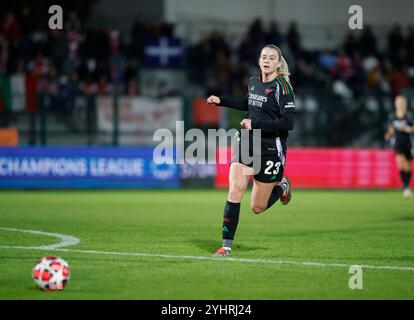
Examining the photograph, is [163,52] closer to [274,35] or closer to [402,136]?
[274,35]

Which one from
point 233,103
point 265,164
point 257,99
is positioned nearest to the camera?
point 257,99

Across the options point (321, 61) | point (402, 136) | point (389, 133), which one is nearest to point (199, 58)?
point (321, 61)

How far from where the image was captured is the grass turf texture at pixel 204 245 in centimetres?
825

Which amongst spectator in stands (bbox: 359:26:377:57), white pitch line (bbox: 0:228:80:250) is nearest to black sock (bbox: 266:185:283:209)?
white pitch line (bbox: 0:228:80:250)

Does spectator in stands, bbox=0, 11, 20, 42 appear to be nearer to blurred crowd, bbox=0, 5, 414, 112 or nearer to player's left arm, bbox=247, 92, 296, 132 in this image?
blurred crowd, bbox=0, 5, 414, 112

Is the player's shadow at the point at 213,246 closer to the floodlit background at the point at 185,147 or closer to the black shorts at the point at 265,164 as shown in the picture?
the floodlit background at the point at 185,147

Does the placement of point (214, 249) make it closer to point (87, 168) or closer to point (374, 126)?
point (87, 168)

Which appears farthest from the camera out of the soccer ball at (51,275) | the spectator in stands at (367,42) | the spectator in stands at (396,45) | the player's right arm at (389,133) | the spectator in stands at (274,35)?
the spectator in stands at (396,45)

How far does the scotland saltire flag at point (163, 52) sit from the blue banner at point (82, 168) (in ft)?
18.1

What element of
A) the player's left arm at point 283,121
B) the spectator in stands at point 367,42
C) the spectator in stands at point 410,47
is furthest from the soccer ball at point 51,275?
the spectator in stands at point 410,47

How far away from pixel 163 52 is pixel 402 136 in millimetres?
10248

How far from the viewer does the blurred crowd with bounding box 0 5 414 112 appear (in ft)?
86.4

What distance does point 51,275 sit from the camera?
801 centimetres

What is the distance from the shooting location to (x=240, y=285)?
846 cm
